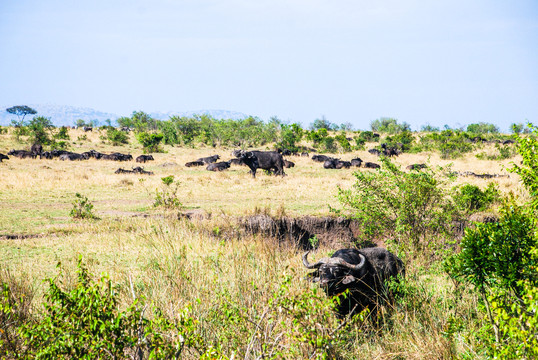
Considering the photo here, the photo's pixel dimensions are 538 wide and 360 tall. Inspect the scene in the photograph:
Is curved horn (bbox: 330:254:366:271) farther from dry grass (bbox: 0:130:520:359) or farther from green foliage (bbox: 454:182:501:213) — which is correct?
green foliage (bbox: 454:182:501:213)

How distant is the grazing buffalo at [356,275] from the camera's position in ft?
19.1

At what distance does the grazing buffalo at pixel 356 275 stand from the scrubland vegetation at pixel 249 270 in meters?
0.23

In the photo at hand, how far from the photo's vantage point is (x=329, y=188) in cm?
1864

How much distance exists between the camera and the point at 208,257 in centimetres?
684

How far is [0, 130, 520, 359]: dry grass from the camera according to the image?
4.68 meters

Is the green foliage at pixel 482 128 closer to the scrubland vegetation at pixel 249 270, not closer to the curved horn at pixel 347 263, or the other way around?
the scrubland vegetation at pixel 249 270

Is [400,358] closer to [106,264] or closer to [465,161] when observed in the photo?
[106,264]

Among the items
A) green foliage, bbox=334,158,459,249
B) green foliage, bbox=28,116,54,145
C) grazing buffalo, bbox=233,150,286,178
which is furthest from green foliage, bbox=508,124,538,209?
green foliage, bbox=28,116,54,145

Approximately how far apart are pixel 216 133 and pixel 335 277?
44.5 m

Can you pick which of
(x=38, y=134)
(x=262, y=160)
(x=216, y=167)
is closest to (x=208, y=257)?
(x=262, y=160)

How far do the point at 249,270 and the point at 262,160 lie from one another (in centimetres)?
1841

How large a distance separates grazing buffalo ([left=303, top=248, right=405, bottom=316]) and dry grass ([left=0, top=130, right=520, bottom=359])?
0.38m

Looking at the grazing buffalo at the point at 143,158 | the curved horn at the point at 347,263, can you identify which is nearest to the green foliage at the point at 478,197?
the curved horn at the point at 347,263

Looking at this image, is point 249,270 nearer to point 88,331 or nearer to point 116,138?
point 88,331
